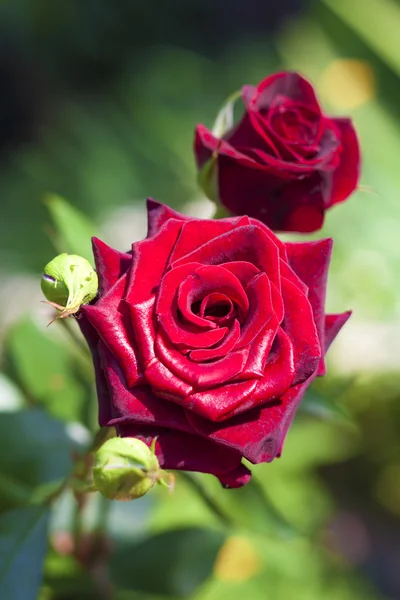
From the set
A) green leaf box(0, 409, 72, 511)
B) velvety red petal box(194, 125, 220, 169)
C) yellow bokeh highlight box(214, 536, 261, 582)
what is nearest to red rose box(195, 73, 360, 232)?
velvety red petal box(194, 125, 220, 169)

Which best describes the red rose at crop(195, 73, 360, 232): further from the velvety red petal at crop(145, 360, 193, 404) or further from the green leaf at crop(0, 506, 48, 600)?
the green leaf at crop(0, 506, 48, 600)

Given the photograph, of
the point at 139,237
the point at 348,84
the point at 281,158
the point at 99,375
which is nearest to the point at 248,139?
the point at 281,158

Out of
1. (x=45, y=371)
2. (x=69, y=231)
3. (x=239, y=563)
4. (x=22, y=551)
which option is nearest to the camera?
(x=22, y=551)

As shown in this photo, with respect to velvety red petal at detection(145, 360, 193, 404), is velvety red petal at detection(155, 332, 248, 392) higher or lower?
higher

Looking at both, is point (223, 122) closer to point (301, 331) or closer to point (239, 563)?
point (301, 331)

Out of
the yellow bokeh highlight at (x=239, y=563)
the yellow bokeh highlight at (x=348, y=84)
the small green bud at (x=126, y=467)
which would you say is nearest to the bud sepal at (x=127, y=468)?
the small green bud at (x=126, y=467)

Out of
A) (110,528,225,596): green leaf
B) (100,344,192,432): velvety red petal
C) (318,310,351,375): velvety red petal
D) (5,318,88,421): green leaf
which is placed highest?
(318,310,351,375): velvety red petal
